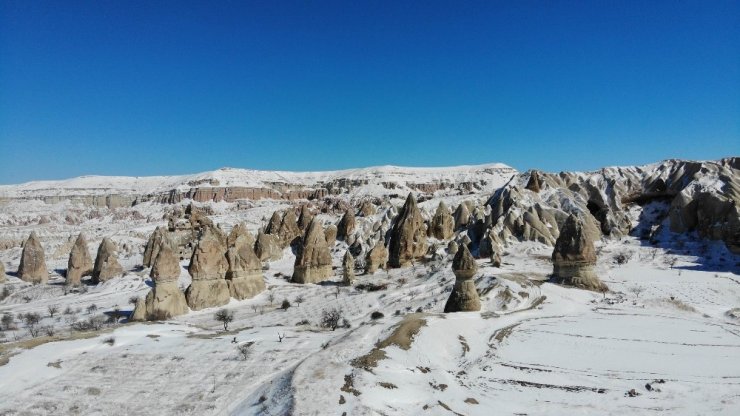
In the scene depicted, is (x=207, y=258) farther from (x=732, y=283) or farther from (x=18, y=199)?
(x=18, y=199)

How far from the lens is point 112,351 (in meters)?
15.7

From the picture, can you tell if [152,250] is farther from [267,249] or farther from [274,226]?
[274,226]

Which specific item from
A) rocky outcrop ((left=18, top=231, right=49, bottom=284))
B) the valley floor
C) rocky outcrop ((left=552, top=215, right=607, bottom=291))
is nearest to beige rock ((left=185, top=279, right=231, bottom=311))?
the valley floor

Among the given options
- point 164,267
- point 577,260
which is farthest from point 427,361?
point 164,267

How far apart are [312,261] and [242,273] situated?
7.43m

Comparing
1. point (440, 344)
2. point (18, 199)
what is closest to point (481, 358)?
point (440, 344)

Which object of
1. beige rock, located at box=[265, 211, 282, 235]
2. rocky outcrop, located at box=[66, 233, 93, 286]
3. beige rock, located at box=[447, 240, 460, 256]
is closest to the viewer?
beige rock, located at box=[447, 240, 460, 256]

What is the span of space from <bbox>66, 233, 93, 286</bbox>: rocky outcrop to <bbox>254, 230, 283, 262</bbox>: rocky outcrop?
17467mm

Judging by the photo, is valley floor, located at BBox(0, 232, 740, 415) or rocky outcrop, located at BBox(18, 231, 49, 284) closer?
valley floor, located at BBox(0, 232, 740, 415)

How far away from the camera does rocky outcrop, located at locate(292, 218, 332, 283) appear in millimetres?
40375

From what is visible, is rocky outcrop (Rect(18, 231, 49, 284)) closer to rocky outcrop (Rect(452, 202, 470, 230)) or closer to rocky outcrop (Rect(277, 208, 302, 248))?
rocky outcrop (Rect(277, 208, 302, 248))

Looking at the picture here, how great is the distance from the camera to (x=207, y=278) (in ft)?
104

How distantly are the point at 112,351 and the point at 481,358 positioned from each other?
1332cm

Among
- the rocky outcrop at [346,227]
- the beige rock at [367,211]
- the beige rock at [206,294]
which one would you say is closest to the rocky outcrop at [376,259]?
the beige rock at [206,294]
